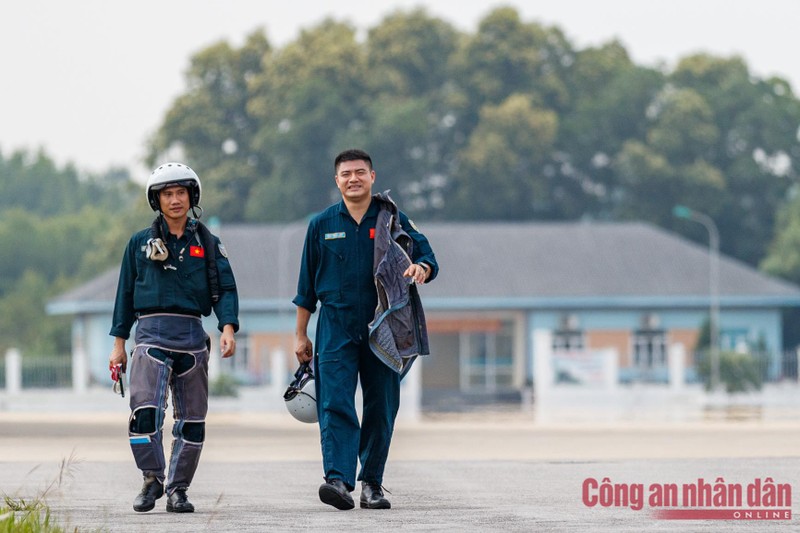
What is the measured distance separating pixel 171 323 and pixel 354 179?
1.25m

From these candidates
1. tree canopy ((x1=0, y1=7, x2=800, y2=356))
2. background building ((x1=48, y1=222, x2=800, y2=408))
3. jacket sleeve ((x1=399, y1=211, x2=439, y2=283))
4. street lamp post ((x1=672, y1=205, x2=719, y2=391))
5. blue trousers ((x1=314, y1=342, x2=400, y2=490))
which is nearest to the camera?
blue trousers ((x1=314, y1=342, x2=400, y2=490))

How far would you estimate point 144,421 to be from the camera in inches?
392

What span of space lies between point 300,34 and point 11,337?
2299cm

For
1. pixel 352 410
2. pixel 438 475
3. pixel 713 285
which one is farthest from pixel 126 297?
pixel 713 285

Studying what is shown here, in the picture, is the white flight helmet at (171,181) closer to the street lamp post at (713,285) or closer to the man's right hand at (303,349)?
the man's right hand at (303,349)

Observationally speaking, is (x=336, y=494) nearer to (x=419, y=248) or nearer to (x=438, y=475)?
(x=419, y=248)

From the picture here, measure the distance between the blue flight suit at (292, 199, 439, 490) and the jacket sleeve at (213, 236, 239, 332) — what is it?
37 centimetres

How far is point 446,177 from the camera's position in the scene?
83.0 m

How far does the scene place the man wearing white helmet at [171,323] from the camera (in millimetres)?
9977

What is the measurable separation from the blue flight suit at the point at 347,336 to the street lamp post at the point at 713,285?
36.2m

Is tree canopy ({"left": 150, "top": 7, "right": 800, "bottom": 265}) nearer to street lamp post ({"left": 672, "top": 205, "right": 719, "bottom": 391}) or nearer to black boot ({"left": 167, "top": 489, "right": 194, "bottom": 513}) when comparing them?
street lamp post ({"left": 672, "top": 205, "right": 719, "bottom": 391})

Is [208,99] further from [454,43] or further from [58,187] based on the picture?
[58,187]

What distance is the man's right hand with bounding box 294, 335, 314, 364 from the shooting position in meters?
10.3

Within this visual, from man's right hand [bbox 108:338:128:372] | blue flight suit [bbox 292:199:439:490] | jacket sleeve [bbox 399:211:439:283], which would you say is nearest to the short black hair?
blue flight suit [bbox 292:199:439:490]
